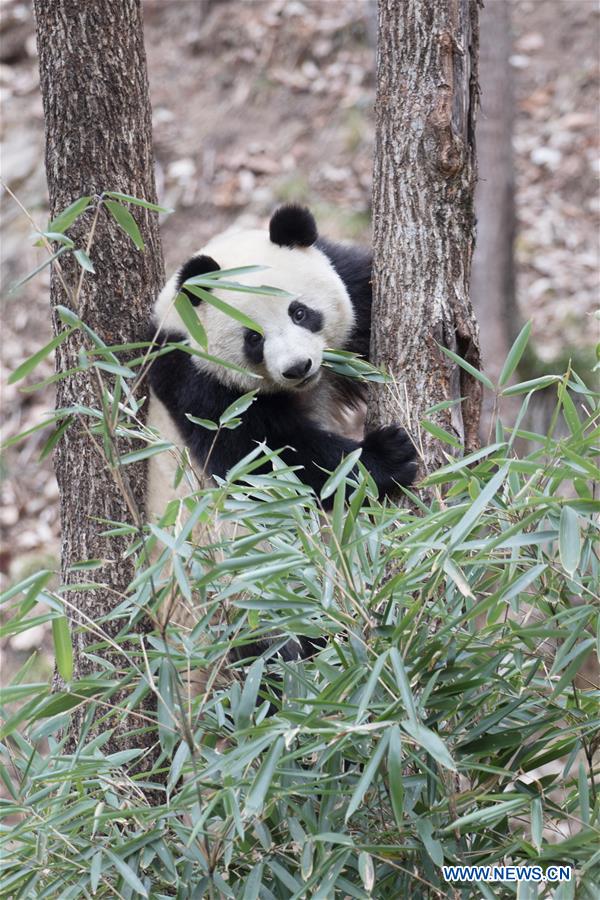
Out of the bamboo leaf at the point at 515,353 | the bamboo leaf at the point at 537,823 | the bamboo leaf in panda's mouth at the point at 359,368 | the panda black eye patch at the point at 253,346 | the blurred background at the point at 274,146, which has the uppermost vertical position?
the bamboo leaf at the point at 515,353

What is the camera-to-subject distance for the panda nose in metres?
2.74

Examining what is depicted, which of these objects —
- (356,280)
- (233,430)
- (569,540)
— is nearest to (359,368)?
(233,430)

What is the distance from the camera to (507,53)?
206 inches

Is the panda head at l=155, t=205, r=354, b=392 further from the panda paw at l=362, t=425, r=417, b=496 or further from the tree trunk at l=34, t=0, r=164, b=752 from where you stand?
the panda paw at l=362, t=425, r=417, b=496

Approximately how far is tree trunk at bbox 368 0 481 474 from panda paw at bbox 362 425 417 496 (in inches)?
4.7

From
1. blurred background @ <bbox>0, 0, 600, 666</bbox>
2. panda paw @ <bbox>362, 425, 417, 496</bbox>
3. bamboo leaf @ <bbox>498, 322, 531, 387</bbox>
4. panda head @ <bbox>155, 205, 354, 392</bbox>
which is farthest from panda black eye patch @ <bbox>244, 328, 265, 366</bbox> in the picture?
blurred background @ <bbox>0, 0, 600, 666</bbox>

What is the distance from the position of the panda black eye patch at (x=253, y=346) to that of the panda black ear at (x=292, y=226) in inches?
12.2

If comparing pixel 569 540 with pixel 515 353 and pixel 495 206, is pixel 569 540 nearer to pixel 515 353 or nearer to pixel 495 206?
pixel 515 353

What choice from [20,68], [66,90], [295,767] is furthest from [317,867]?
[20,68]

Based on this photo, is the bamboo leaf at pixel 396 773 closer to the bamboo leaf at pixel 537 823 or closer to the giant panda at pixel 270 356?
the bamboo leaf at pixel 537 823

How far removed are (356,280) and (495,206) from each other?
2365 millimetres

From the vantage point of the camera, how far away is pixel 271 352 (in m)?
2.81

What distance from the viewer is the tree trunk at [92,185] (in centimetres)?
264

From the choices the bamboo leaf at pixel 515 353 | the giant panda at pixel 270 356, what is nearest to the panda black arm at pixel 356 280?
the giant panda at pixel 270 356
